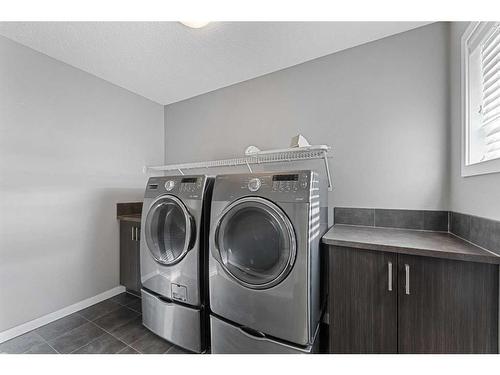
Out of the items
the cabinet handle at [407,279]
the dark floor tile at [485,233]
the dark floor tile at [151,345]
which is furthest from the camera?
the dark floor tile at [151,345]

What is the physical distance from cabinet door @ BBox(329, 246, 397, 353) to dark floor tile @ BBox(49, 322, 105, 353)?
6.21 feet

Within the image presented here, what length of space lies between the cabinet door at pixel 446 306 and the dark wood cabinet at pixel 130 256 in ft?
7.70

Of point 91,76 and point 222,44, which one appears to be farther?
point 91,76

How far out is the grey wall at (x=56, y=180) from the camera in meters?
1.76

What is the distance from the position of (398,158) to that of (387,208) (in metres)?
0.41

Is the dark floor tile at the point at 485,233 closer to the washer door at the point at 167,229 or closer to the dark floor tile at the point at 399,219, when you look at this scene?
the dark floor tile at the point at 399,219

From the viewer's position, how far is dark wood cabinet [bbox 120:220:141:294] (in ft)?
7.67

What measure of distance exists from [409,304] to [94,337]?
232 centimetres

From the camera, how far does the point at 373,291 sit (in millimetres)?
1241

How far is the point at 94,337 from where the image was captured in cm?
178

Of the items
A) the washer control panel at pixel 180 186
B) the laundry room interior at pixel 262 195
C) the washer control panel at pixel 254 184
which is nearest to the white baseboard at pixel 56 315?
the laundry room interior at pixel 262 195

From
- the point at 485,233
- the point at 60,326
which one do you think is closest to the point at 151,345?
the point at 60,326
